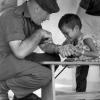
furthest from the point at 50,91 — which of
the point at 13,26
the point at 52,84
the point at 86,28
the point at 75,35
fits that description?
the point at 86,28

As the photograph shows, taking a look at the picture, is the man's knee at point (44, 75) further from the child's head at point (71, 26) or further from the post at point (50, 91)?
the child's head at point (71, 26)

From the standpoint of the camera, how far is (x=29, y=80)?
6.67 feet

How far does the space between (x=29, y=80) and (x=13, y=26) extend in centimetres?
36

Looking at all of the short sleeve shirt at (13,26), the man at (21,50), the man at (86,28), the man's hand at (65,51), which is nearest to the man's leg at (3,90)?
the man at (21,50)

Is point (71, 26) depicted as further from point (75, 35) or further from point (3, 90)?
point (3, 90)

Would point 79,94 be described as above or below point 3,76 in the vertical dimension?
below

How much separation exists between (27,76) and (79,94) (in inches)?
20.6

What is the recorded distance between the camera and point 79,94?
2379 millimetres

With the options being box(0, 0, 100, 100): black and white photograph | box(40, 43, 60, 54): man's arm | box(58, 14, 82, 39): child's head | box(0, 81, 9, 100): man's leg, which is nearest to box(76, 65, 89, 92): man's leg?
box(58, 14, 82, 39): child's head

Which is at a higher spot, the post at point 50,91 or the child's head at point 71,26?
the child's head at point 71,26

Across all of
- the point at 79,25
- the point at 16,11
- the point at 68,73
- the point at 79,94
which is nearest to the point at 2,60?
the point at 16,11

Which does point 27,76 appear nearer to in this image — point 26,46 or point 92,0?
point 26,46

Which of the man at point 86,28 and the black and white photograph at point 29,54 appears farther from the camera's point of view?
the man at point 86,28

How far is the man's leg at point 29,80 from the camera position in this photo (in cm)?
204
